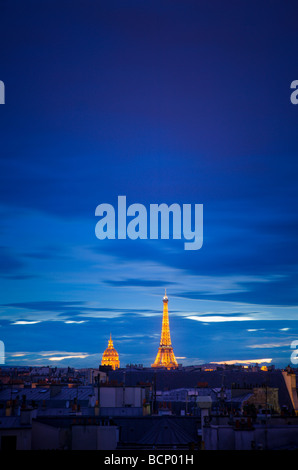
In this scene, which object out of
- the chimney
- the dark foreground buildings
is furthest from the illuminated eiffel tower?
the chimney

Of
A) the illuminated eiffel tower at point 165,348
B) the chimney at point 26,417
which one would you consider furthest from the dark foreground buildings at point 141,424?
the illuminated eiffel tower at point 165,348

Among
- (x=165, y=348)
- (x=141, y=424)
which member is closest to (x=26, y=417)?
(x=141, y=424)

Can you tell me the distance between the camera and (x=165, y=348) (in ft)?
559

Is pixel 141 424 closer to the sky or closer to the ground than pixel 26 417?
closer to the ground

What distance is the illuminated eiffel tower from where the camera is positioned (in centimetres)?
16425

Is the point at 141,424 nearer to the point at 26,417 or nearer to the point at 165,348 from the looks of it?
the point at 26,417

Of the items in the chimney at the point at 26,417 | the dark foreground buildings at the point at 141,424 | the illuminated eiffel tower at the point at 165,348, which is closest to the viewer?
the dark foreground buildings at the point at 141,424

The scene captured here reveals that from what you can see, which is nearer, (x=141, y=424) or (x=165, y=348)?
(x=141, y=424)

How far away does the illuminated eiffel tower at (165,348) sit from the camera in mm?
164250

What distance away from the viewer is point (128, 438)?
27.6m

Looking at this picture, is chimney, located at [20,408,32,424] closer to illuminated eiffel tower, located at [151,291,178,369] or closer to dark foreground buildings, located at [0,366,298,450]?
dark foreground buildings, located at [0,366,298,450]

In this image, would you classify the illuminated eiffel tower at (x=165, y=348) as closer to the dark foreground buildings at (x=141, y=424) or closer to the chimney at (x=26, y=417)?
the dark foreground buildings at (x=141, y=424)
